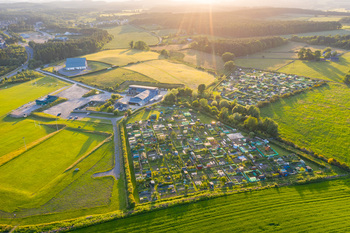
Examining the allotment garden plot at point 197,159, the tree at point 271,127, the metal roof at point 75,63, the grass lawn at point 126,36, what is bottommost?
the allotment garden plot at point 197,159

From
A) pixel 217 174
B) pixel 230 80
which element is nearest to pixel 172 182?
pixel 217 174

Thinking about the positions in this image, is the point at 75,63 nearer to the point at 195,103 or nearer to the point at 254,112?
the point at 195,103

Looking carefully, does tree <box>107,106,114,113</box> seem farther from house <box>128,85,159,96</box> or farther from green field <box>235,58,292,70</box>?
green field <box>235,58,292,70</box>

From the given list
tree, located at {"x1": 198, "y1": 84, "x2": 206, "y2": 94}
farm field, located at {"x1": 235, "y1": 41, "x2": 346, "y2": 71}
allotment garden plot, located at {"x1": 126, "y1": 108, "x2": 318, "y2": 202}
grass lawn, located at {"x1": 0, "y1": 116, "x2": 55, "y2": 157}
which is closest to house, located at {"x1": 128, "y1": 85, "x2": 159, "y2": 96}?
tree, located at {"x1": 198, "y1": 84, "x2": 206, "y2": 94}

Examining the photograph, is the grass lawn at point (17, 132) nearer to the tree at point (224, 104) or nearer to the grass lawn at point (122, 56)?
the tree at point (224, 104)

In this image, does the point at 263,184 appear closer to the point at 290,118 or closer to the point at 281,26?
the point at 290,118

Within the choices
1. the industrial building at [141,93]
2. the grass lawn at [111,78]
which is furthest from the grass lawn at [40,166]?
the grass lawn at [111,78]

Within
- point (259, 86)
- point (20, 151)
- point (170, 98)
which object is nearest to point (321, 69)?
point (259, 86)
